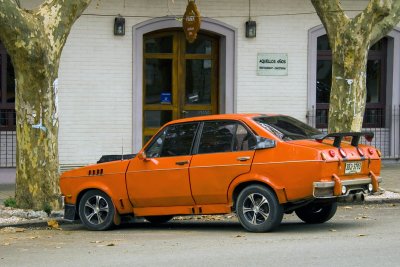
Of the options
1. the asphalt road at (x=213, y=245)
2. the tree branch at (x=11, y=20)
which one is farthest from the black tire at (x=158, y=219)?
the tree branch at (x=11, y=20)

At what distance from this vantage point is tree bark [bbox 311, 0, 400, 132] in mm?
13320

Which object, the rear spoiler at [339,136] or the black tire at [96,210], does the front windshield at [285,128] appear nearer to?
the rear spoiler at [339,136]

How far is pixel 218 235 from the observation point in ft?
32.7

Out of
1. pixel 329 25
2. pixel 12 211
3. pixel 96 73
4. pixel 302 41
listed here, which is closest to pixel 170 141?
pixel 12 211

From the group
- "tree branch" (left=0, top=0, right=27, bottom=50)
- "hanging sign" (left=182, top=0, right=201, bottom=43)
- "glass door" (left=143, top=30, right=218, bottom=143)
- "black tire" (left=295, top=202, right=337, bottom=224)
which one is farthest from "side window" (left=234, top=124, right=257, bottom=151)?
"glass door" (left=143, top=30, right=218, bottom=143)

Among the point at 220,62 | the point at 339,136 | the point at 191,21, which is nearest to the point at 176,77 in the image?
the point at 220,62

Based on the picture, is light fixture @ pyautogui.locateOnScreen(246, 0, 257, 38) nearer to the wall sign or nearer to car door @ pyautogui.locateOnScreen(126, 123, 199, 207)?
the wall sign

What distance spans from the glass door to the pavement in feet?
10.4

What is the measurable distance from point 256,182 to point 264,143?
0.50 meters

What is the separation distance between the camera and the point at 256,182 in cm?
983

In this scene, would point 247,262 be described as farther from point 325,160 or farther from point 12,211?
point 12,211

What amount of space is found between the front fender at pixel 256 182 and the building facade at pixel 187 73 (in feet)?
25.1

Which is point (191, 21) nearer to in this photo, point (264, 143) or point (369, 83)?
point (369, 83)

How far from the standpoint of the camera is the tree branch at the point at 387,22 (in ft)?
44.9
